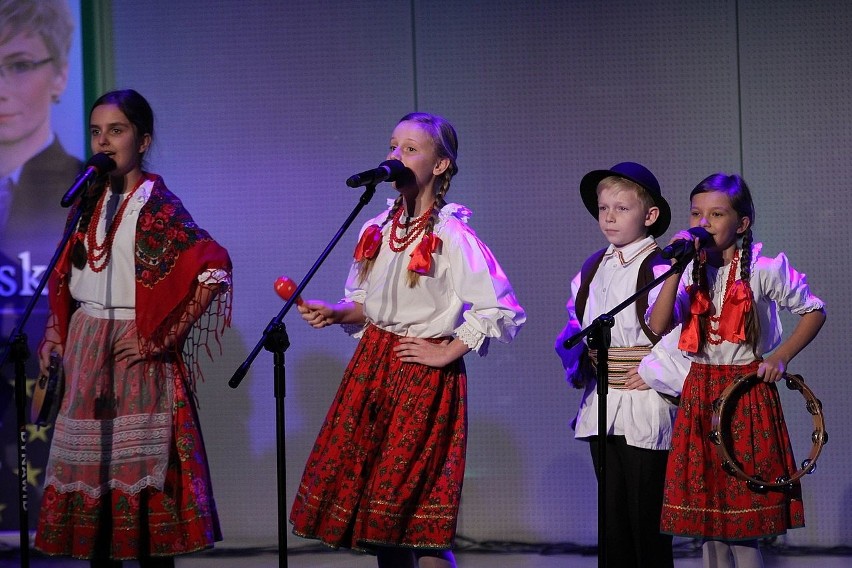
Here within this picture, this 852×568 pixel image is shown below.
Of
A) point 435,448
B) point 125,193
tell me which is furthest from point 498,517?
point 125,193

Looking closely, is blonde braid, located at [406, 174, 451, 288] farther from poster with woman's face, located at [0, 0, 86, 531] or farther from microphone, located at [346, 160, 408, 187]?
poster with woman's face, located at [0, 0, 86, 531]

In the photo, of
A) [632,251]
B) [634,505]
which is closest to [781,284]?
[632,251]

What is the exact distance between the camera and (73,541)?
3080 millimetres

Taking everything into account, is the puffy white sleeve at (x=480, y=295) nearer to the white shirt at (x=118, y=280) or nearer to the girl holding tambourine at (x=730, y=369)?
the girl holding tambourine at (x=730, y=369)

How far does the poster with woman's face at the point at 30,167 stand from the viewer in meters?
4.84

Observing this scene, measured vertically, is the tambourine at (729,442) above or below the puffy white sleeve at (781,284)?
below

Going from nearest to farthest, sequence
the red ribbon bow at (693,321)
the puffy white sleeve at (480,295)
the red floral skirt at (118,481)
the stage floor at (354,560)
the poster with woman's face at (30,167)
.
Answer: the puffy white sleeve at (480,295)
the red floral skirt at (118,481)
the red ribbon bow at (693,321)
the stage floor at (354,560)
the poster with woman's face at (30,167)

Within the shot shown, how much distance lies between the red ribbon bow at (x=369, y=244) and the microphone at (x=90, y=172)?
780 mm

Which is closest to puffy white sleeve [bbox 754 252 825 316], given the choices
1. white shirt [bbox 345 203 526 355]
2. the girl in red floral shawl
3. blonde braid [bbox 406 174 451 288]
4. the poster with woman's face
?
white shirt [bbox 345 203 526 355]

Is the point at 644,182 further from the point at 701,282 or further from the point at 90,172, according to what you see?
the point at 90,172

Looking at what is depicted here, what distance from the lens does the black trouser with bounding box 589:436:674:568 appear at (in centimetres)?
328

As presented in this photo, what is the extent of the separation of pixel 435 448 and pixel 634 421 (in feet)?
2.34

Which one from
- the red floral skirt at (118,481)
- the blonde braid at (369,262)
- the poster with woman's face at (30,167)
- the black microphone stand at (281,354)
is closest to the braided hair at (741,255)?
the blonde braid at (369,262)

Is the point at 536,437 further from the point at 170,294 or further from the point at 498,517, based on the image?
the point at 170,294
